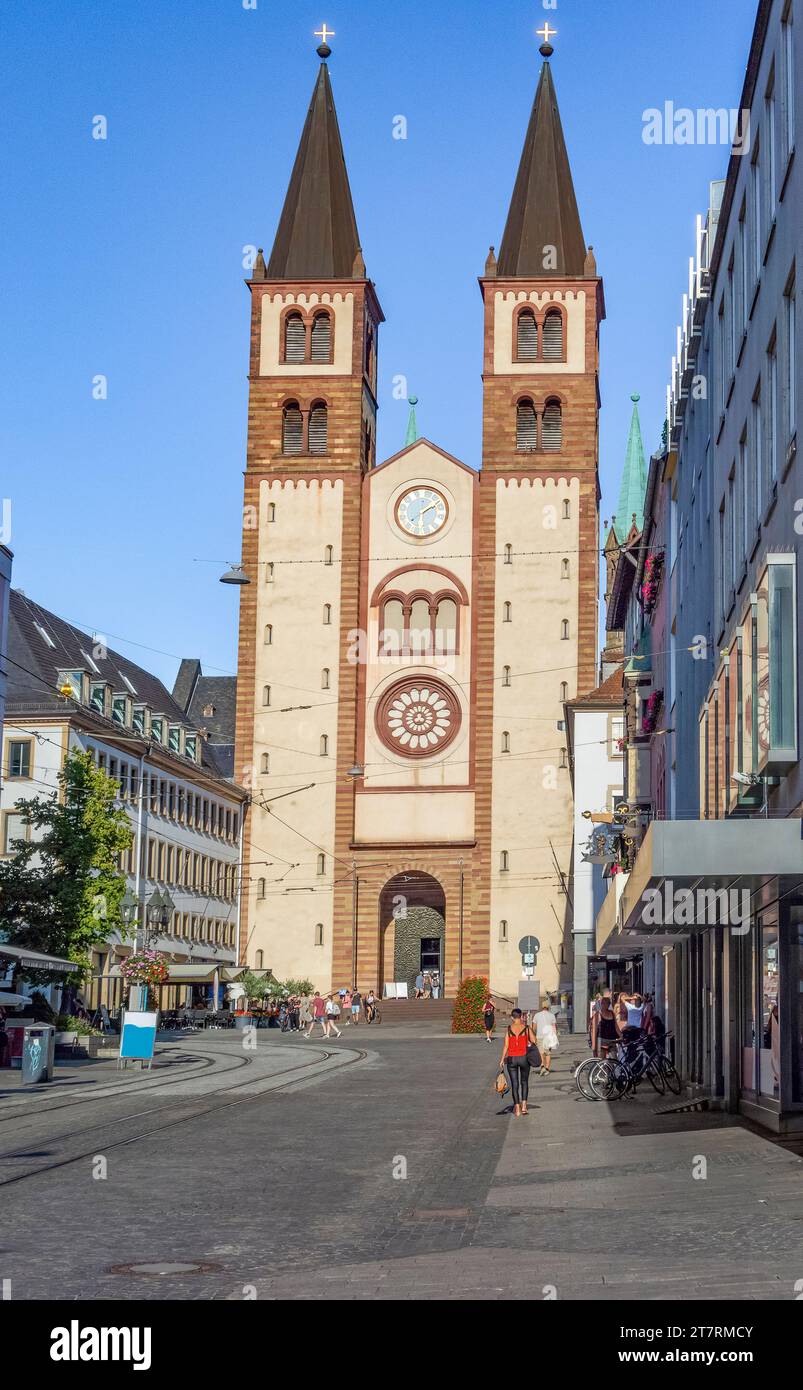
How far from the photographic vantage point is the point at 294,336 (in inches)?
3164

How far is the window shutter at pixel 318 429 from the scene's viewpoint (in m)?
78.4

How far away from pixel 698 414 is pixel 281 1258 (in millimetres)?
22717

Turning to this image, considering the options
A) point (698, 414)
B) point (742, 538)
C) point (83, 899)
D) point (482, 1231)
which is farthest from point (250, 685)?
point (482, 1231)

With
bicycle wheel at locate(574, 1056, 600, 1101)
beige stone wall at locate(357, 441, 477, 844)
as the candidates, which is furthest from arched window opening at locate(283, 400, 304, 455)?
bicycle wheel at locate(574, 1056, 600, 1101)

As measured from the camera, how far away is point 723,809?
2388cm

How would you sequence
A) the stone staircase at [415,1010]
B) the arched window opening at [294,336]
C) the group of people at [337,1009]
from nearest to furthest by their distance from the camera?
the group of people at [337,1009]
the stone staircase at [415,1010]
the arched window opening at [294,336]

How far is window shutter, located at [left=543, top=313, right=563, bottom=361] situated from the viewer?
7875 centimetres

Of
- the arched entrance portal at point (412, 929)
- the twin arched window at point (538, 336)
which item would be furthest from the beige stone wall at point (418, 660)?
the twin arched window at point (538, 336)

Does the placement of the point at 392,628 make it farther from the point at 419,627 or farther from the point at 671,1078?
the point at 671,1078

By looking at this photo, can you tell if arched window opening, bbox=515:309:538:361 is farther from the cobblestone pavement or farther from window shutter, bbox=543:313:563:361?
the cobblestone pavement

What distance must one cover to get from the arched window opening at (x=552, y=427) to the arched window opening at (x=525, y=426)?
33cm

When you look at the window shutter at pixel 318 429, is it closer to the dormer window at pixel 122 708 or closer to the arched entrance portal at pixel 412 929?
the dormer window at pixel 122 708

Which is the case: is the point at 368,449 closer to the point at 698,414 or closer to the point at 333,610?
the point at 333,610

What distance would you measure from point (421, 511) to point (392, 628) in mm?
4796
